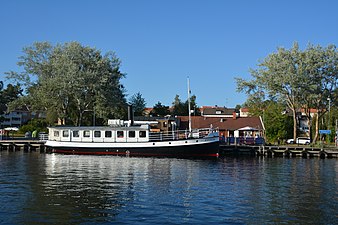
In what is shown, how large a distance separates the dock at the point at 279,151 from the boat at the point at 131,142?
4.53m

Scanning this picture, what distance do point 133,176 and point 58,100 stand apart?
1511 inches

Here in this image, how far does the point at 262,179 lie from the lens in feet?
107

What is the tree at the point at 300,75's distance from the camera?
217ft

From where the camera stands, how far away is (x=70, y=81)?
223 ft

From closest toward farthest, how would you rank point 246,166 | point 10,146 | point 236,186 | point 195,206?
1. point 195,206
2. point 236,186
3. point 246,166
4. point 10,146

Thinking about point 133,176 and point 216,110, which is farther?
point 216,110

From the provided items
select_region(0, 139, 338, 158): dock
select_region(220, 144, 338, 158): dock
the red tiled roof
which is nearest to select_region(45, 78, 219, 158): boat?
select_region(0, 139, 338, 158): dock

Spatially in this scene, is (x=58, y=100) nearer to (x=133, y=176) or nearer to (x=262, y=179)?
(x=133, y=176)

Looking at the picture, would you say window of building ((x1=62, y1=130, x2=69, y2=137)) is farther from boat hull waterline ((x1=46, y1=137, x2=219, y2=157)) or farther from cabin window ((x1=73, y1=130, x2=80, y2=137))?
boat hull waterline ((x1=46, y1=137, x2=219, y2=157))

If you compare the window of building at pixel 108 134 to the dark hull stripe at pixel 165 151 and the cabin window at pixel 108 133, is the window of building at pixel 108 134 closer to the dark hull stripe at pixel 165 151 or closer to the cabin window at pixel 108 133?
the cabin window at pixel 108 133

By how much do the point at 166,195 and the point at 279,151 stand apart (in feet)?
114

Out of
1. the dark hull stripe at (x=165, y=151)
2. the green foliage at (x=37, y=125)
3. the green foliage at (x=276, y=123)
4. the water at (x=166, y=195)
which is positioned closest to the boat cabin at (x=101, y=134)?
the dark hull stripe at (x=165, y=151)

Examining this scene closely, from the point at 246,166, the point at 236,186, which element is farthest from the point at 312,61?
the point at 236,186

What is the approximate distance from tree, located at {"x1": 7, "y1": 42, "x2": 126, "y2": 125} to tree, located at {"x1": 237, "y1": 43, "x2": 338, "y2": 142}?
26118 millimetres
